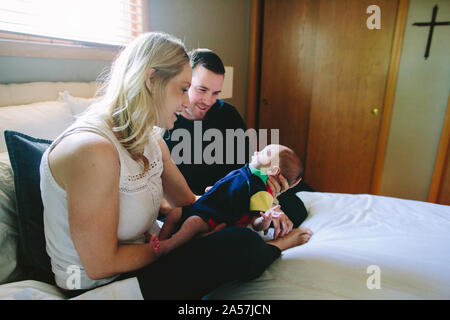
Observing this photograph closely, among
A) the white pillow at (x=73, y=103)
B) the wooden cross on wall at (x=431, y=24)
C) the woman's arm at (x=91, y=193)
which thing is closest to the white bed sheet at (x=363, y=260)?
the woman's arm at (x=91, y=193)

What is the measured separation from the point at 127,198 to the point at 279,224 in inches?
24.4

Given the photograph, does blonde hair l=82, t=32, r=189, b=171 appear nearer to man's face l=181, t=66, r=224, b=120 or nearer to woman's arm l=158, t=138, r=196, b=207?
woman's arm l=158, t=138, r=196, b=207

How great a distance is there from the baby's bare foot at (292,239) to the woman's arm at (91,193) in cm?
63

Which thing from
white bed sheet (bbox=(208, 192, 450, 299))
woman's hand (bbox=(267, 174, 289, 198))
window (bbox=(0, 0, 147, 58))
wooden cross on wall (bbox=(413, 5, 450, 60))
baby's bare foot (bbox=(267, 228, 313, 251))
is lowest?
baby's bare foot (bbox=(267, 228, 313, 251))

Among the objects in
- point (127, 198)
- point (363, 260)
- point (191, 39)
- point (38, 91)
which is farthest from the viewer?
point (191, 39)

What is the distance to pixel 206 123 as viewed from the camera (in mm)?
1658

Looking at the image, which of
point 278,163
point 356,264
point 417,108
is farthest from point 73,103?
point 417,108

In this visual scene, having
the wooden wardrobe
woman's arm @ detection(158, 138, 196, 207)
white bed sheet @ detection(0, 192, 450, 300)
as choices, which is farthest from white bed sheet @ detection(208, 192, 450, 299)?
the wooden wardrobe

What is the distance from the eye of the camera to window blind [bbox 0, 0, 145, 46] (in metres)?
1.27

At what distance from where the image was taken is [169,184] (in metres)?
1.19

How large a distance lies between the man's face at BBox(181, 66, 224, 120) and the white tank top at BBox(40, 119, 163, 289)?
0.70 m

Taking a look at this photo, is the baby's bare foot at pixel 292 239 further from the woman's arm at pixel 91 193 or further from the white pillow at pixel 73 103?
the white pillow at pixel 73 103

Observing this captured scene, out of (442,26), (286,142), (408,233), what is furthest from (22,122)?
(442,26)

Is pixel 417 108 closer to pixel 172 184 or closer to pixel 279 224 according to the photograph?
pixel 279 224
